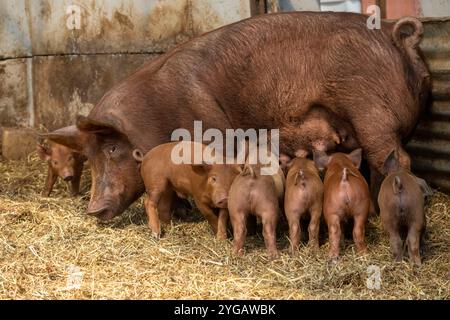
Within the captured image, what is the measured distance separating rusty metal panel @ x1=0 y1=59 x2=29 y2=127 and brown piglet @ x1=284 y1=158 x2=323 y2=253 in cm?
431

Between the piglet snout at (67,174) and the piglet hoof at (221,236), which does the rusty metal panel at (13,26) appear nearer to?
the piglet snout at (67,174)

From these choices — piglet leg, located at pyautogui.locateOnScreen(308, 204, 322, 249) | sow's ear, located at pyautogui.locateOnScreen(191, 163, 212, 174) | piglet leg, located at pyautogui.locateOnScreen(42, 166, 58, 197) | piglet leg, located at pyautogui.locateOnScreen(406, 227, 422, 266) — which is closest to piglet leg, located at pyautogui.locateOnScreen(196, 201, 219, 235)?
sow's ear, located at pyautogui.locateOnScreen(191, 163, 212, 174)

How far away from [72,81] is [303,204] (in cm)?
382

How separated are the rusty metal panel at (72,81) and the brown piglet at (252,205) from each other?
2.99m

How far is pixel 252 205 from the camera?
16.2 ft

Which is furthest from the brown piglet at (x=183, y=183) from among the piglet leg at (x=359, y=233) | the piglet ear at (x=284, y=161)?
the piglet leg at (x=359, y=233)

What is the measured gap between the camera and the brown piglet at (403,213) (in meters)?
4.70

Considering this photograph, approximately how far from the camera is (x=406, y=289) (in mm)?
4336

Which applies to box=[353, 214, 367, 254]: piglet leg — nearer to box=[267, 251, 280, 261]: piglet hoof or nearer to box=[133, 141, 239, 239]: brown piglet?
box=[267, 251, 280, 261]: piglet hoof

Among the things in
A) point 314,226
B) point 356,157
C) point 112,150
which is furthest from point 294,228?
point 112,150

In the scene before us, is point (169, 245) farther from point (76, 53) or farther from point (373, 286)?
point (76, 53)

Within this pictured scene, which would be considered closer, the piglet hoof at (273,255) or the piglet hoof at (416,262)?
the piglet hoof at (416,262)

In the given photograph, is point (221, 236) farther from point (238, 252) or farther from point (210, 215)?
point (238, 252)

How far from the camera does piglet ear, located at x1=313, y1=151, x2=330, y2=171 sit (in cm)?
545
